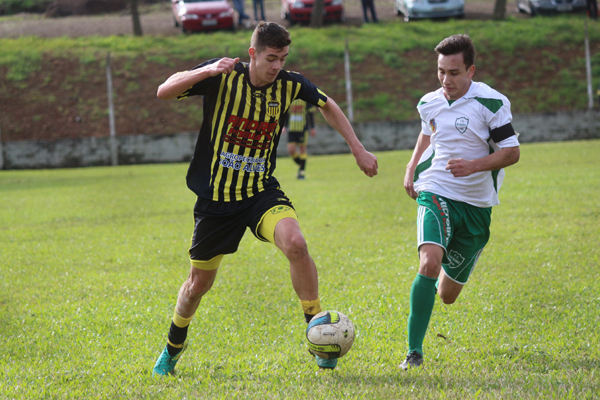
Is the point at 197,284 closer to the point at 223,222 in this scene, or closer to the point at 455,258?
the point at 223,222

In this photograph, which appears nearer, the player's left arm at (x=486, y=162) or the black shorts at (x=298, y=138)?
the player's left arm at (x=486, y=162)

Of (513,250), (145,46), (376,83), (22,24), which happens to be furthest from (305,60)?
(513,250)

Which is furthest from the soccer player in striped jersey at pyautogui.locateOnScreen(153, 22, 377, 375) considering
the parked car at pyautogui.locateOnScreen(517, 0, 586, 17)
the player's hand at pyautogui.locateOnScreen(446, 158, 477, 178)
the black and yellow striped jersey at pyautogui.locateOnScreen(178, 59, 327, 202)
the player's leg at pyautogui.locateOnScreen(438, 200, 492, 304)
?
the parked car at pyautogui.locateOnScreen(517, 0, 586, 17)

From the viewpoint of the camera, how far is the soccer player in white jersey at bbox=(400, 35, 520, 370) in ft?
13.0

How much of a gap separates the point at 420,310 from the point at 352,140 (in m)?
1.09

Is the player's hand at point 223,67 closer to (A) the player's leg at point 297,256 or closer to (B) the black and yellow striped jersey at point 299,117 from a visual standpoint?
(A) the player's leg at point 297,256

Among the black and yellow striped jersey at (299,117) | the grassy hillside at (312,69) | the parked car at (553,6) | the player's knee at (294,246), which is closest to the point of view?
the player's knee at (294,246)

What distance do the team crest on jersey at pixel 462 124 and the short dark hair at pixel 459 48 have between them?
0.35m

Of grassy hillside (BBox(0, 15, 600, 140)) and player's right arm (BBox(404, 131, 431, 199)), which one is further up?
player's right arm (BBox(404, 131, 431, 199))

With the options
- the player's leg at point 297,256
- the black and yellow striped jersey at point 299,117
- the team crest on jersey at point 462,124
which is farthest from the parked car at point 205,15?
the player's leg at point 297,256

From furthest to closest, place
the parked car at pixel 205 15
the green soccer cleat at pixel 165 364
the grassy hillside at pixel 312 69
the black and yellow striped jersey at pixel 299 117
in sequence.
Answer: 1. the parked car at pixel 205 15
2. the grassy hillside at pixel 312 69
3. the black and yellow striped jersey at pixel 299 117
4. the green soccer cleat at pixel 165 364

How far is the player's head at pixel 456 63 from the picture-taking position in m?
4.11

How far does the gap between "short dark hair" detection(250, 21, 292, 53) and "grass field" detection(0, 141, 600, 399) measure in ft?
6.07

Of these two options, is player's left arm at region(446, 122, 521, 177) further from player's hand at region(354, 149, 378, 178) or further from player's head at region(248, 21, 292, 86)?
player's head at region(248, 21, 292, 86)
